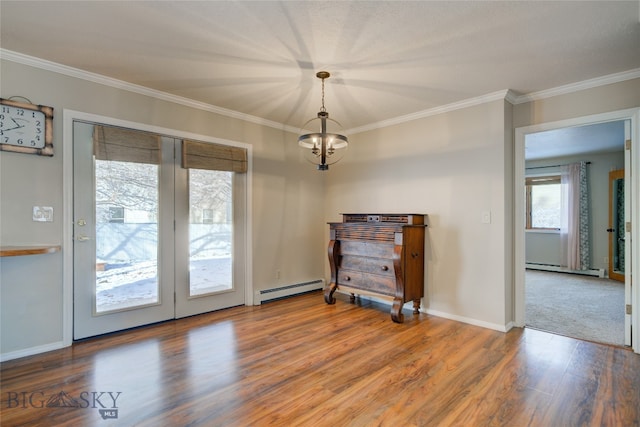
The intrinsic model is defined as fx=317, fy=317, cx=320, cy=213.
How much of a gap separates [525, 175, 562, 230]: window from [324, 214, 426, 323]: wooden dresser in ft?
16.3

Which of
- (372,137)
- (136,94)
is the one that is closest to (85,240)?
(136,94)

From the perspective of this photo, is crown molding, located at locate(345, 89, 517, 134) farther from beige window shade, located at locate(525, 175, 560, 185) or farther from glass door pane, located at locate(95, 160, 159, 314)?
beige window shade, located at locate(525, 175, 560, 185)

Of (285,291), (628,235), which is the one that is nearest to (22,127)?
(285,291)

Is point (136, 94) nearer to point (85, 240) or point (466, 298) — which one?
point (85, 240)

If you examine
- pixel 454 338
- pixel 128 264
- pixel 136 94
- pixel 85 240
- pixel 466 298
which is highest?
pixel 136 94

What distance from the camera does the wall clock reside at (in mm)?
2551

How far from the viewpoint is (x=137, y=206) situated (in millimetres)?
3256

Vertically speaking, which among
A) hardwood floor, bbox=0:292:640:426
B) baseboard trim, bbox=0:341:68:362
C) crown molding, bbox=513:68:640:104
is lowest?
hardwood floor, bbox=0:292:640:426

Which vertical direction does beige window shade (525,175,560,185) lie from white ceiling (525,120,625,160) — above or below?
below

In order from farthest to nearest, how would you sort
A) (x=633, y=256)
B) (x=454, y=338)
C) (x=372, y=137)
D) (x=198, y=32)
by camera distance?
(x=372, y=137), (x=454, y=338), (x=633, y=256), (x=198, y=32)

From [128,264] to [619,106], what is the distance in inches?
195

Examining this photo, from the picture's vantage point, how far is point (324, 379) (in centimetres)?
233

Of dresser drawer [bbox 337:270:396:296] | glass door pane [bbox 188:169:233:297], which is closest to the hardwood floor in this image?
dresser drawer [bbox 337:270:396:296]

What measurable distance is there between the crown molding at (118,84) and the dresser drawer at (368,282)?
2.33 m
